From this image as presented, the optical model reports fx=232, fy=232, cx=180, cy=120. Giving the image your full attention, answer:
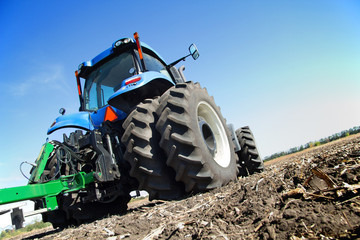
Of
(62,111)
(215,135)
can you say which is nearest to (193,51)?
(215,135)

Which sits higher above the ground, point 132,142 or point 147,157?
point 132,142

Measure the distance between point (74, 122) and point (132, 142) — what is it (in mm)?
1637

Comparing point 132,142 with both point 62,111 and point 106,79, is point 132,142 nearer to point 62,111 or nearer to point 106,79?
point 106,79

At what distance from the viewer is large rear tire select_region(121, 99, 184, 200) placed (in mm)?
2500

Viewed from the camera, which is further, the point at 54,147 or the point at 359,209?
the point at 54,147

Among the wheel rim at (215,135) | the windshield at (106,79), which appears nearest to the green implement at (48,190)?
the windshield at (106,79)

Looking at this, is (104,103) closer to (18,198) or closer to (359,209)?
(18,198)

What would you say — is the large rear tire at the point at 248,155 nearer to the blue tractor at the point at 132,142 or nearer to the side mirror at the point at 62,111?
the blue tractor at the point at 132,142

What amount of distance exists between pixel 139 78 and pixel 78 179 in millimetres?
1417

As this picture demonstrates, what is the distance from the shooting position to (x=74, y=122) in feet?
12.0

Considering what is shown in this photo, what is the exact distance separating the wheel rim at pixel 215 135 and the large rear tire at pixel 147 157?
92 cm

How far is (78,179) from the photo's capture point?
276 centimetres

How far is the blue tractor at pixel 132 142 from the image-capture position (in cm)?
250

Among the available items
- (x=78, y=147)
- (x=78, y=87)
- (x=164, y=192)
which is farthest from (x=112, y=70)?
(x=164, y=192)
